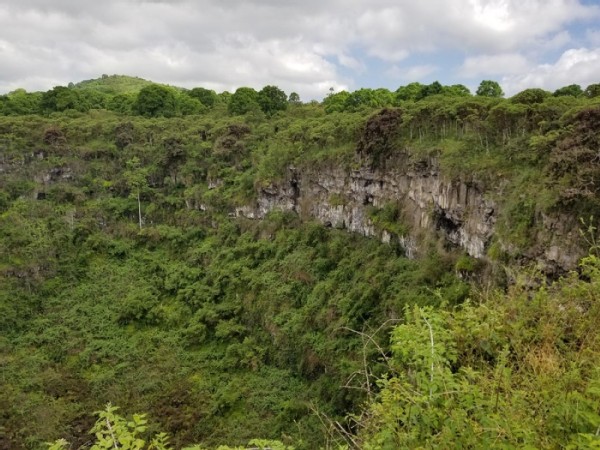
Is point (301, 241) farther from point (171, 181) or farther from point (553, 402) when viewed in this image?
point (553, 402)

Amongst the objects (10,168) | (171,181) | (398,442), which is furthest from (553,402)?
(10,168)

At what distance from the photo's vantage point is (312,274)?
88.7 ft

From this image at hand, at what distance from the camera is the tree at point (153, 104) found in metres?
53.5

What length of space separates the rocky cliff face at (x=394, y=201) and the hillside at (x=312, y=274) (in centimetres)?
11

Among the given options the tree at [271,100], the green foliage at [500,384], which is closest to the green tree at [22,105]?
the tree at [271,100]

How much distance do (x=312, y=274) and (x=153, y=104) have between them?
3655 centimetres

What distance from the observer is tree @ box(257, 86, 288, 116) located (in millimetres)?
48812

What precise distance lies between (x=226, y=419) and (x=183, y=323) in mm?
9049

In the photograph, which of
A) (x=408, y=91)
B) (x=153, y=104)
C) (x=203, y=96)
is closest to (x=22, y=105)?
(x=153, y=104)

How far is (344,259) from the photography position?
26.2 meters

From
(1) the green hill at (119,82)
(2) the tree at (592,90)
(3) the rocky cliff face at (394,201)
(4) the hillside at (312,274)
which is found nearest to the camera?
(4) the hillside at (312,274)

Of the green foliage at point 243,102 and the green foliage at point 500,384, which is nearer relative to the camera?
the green foliage at point 500,384

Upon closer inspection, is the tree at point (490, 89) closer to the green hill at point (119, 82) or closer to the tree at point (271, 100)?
the tree at point (271, 100)

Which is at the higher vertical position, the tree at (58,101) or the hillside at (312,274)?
the tree at (58,101)
